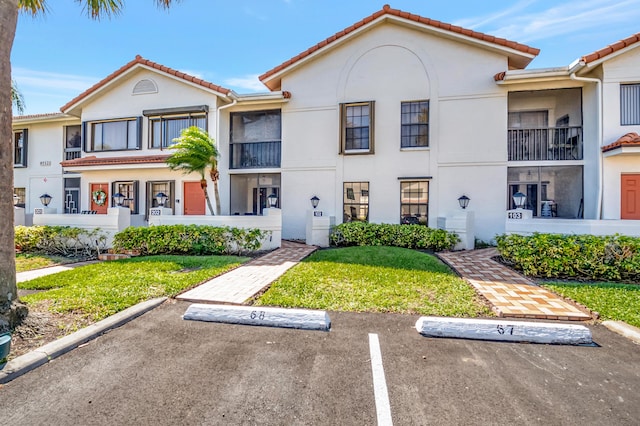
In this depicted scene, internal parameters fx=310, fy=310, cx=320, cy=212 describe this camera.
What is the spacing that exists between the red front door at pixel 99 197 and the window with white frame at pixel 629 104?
22.4m

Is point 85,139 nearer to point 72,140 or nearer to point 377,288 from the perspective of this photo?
point 72,140

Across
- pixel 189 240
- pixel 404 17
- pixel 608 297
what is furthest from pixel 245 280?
pixel 404 17

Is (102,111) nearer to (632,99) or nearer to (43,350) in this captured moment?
(43,350)

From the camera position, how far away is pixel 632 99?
11.2 m

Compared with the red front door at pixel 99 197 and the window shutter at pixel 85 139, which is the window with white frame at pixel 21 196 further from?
the window shutter at pixel 85 139

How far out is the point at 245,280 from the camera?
7.02 metres

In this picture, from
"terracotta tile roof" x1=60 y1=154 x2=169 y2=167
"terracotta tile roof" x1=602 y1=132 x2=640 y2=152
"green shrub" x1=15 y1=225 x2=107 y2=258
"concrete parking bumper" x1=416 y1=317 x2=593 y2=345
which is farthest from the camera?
"terracotta tile roof" x1=60 y1=154 x2=169 y2=167

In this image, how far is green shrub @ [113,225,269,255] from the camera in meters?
10.5

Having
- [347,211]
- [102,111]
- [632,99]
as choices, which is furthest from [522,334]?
[102,111]

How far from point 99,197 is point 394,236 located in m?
14.7

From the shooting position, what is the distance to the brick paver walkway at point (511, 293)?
5055 millimetres

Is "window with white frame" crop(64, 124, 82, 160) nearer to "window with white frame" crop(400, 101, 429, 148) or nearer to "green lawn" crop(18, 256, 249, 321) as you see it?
"green lawn" crop(18, 256, 249, 321)

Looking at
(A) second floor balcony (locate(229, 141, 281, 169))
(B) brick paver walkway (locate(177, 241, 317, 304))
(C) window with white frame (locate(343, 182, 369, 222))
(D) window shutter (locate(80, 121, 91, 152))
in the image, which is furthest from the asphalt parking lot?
(D) window shutter (locate(80, 121, 91, 152))

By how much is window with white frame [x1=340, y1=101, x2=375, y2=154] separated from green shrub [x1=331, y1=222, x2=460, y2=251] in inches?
143
